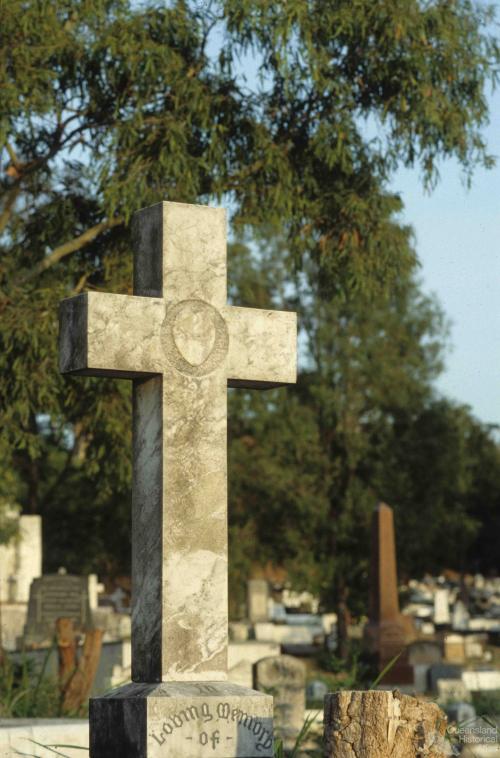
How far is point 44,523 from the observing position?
121ft

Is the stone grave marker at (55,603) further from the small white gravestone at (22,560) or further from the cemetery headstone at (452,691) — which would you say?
the small white gravestone at (22,560)

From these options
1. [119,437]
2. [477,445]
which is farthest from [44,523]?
[119,437]

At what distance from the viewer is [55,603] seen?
73.1 ft

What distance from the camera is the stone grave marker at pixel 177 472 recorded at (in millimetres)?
5836

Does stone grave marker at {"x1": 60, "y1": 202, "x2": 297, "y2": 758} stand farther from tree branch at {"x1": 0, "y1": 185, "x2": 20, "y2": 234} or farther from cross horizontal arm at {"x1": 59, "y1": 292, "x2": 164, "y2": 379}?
tree branch at {"x1": 0, "y1": 185, "x2": 20, "y2": 234}

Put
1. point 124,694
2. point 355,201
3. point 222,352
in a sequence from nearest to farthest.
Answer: point 124,694
point 222,352
point 355,201

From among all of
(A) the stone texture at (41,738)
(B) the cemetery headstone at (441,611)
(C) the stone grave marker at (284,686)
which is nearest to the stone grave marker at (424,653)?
(C) the stone grave marker at (284,686)

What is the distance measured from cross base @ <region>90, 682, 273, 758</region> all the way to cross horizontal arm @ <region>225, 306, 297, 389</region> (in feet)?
4.85

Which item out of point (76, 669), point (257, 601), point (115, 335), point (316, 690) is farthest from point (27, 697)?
point (257, 601)

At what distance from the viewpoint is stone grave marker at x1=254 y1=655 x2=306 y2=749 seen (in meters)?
12.9

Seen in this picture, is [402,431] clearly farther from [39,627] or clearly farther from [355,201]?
[355,201]

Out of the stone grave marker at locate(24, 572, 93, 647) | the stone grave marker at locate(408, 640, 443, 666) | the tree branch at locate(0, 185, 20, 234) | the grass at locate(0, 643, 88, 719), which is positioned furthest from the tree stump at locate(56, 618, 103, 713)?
the stone grave marker at locate(408, 640, 443, 666)

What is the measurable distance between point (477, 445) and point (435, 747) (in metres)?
43.6

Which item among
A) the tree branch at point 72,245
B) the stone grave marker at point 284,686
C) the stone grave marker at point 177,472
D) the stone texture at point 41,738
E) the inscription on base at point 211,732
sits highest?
the tree branch at point 72,245
